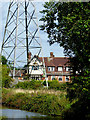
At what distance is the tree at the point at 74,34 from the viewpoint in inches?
230

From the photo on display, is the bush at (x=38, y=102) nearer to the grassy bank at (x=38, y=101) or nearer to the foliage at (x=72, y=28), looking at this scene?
the grassy bank at (x=38, y=101)

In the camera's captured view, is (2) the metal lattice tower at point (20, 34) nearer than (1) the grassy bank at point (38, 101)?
No

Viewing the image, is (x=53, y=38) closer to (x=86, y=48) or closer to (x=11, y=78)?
(x=86, y=48)

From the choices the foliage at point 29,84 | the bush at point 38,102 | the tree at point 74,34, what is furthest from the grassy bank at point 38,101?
the tree at point 74,34

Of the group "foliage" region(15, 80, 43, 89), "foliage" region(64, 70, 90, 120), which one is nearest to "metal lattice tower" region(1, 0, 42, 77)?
"foliage" region(15, 80, 43, 89)

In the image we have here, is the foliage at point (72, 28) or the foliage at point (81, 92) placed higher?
the foliage at point (72, 28)

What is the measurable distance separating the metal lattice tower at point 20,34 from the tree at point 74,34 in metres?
9.46

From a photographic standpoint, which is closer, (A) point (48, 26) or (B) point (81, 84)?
(B) point (81, 84)

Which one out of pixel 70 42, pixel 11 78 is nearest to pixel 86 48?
pixel 70 42

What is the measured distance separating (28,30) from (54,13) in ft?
33.7

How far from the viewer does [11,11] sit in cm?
1669

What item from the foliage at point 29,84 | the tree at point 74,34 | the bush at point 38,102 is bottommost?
the bush at point 38,102

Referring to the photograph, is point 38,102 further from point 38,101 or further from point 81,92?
point 81,92

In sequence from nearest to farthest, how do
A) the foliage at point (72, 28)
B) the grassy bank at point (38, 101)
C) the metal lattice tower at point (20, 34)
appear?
the foliage at point (72, 28) → the grassy bank at point (38, 101) → the metal lattice tower at point (20, 34)
